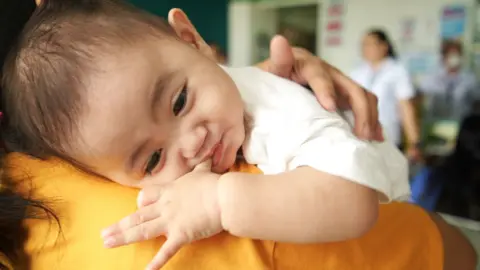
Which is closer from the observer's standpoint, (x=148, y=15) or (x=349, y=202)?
(x=349, y=202)

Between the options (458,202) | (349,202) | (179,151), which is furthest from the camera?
(458,202)

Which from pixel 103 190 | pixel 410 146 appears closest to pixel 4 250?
pixel 103 190

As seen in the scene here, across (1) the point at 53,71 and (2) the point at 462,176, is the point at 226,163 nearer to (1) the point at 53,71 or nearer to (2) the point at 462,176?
(1) the point at 53,71

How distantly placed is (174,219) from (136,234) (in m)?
0.05

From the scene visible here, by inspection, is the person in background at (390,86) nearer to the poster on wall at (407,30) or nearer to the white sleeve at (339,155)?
the poster on wall at (407,30)

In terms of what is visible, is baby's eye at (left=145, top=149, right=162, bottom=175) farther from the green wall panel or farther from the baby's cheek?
the green wall panel

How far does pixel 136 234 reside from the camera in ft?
1.97

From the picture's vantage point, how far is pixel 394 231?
2.37ft

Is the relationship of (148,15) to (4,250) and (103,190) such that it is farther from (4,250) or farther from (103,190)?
(4,250)

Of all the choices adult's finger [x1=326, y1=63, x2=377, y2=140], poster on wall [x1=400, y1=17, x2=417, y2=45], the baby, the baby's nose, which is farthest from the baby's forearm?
poster on wall [x1=400, y1=17, x2=417, y2=45]

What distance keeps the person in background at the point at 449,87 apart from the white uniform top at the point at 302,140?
3498mm

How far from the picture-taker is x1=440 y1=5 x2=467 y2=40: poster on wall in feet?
13.4

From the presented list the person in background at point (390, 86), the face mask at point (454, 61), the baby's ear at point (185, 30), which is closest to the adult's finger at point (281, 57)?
the baby's ear at point (185, 30)

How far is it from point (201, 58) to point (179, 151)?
0.15m
